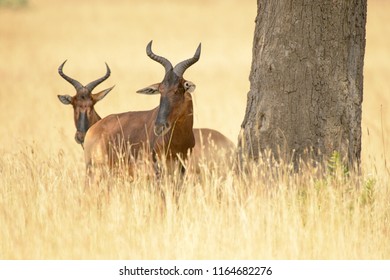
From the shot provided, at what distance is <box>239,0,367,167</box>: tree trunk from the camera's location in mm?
10633

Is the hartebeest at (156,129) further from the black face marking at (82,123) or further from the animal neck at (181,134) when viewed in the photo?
the black face marking at (82,123)

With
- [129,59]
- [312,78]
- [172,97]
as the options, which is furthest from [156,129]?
[129,59]

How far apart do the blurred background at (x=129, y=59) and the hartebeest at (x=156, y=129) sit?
146 cm

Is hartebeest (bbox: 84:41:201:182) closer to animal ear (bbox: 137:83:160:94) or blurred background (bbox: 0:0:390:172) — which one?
animal ear (bbox: 137:83:160:94)

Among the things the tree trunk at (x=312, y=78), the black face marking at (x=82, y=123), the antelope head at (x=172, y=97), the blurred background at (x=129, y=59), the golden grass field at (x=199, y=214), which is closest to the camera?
the golden grass field at (x=199, y=214)

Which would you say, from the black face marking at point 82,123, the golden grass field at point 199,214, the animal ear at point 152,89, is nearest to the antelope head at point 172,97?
the animal ear at point 152,89

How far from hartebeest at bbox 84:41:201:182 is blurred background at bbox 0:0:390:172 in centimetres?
146

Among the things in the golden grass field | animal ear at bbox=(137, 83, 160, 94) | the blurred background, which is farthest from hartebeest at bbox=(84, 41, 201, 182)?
the blurred background

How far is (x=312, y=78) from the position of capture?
34.9 ft

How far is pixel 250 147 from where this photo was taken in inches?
433

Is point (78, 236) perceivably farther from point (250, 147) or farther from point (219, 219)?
point (250, 147)

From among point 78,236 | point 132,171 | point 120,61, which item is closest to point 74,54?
point 120,61

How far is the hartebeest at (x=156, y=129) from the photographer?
1107 centimetres

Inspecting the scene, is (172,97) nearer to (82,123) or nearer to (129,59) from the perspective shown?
(82,123)
